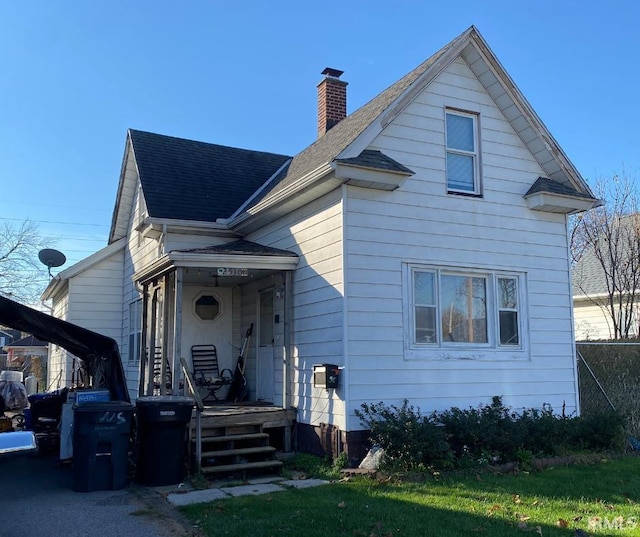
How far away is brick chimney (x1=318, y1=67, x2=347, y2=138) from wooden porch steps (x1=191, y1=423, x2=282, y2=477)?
318 inches

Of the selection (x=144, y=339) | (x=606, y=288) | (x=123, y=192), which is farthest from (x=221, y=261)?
(x=606, y=288)

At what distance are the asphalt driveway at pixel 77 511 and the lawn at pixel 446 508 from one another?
0.46 m

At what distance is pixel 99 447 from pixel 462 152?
289 inches

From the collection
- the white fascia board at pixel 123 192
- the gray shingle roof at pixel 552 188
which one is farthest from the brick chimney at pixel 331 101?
the gray shingle roof at pixel 552 188

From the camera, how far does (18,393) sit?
65.6 feet

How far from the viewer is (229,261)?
10.5 m

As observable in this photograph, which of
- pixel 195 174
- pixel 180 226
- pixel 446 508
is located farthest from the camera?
pixel 195 174

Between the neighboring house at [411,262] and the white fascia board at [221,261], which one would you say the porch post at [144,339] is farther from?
the white fascia board at [221,261]

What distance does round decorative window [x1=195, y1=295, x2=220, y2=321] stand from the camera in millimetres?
13422

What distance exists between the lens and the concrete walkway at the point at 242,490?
310 inches

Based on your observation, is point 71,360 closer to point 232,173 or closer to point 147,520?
point 232,173

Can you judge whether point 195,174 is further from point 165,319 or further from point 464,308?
point 464,308

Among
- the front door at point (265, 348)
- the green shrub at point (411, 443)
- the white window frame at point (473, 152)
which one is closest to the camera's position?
the green shrub at point (411, 443)

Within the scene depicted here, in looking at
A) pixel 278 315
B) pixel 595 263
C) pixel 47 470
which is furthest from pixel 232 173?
pixel 595 263
